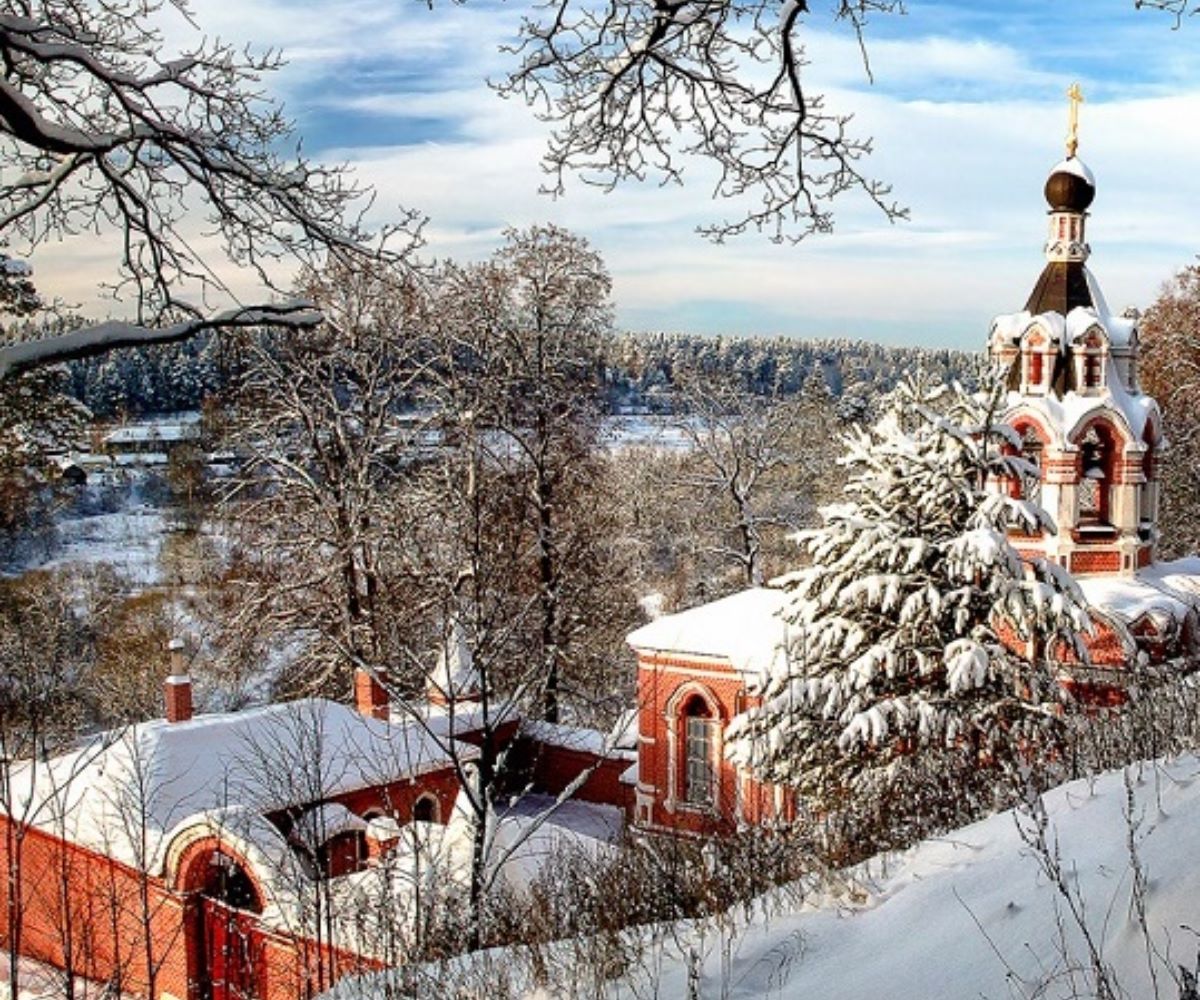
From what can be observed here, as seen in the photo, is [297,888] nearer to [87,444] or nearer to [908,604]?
[908,604]

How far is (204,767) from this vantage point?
16203 millimetres

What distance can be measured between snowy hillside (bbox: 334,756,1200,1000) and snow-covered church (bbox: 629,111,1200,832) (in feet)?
34.8

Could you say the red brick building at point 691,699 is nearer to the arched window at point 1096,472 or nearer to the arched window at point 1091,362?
the arched window at point 1096,472

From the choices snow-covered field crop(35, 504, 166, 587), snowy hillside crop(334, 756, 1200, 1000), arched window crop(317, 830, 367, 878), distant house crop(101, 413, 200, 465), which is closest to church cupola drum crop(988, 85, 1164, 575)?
arched window crop(317, 830, 367, 878)

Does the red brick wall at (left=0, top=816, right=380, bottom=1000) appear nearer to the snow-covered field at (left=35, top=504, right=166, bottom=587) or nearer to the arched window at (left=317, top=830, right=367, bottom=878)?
the arched window at (left=317, top=830, right=367, bottom=878)

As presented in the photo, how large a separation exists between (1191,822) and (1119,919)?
1.09 meters

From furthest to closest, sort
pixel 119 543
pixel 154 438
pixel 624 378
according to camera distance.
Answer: pixel 154 438 < pixel 119 543 < pixel 624 378

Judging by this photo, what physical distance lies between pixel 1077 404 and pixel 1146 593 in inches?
115

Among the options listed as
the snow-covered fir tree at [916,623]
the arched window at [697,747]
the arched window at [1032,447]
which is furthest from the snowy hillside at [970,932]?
the arched window at [697,747]

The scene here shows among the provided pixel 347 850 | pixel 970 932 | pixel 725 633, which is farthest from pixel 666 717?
pixel 970 932

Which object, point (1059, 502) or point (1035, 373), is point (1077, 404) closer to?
point (1035, 373)

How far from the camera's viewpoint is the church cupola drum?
56.9ft

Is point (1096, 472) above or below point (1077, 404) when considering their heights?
below

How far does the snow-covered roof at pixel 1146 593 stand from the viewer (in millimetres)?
16125
